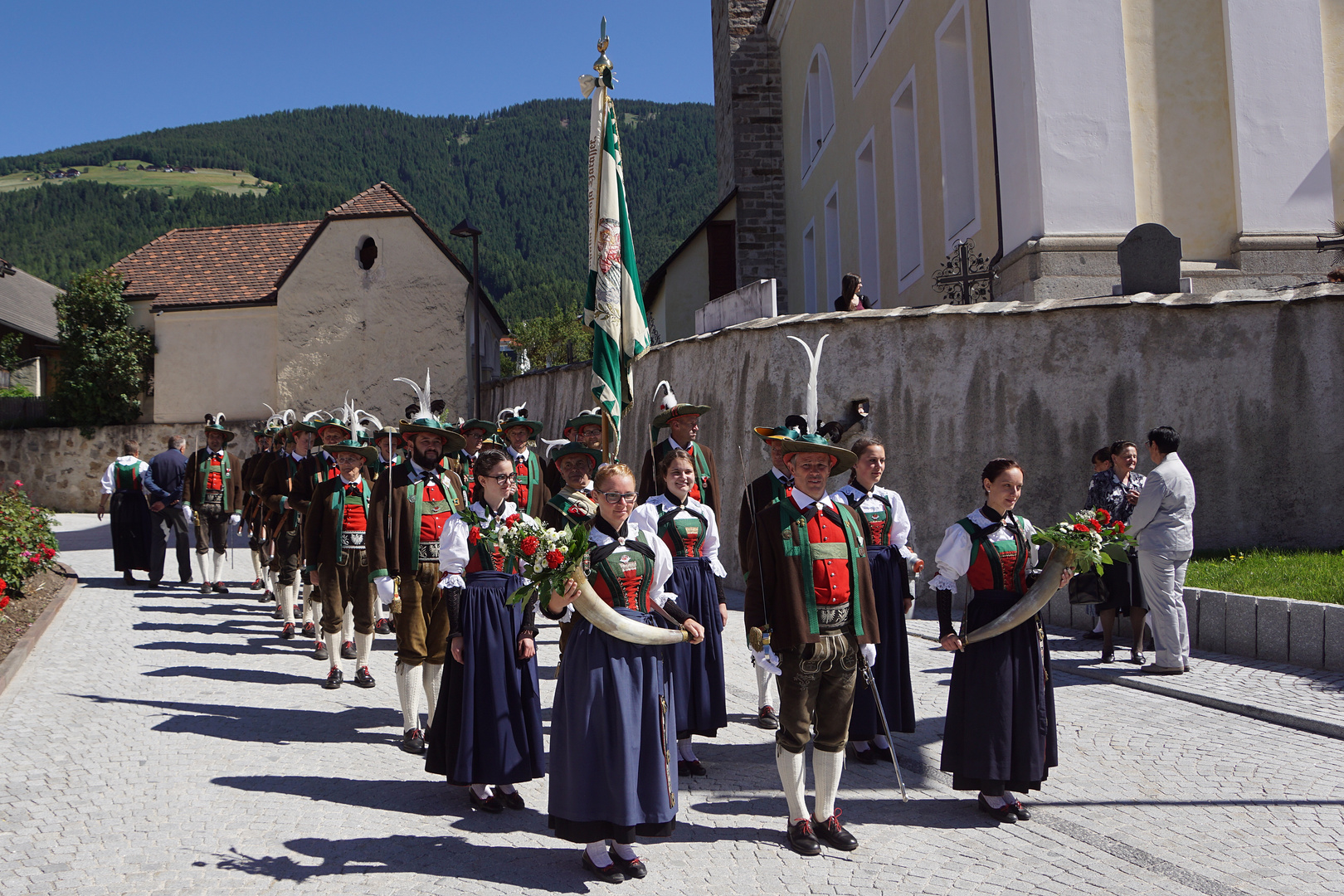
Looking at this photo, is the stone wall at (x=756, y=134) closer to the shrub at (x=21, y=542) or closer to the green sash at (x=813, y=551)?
the shrub at (x=21, y=542)

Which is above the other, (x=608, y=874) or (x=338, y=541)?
(x=338, y=541)

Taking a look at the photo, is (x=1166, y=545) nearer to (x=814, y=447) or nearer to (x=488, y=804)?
(x=814, y=447)

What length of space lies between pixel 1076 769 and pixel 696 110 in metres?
190

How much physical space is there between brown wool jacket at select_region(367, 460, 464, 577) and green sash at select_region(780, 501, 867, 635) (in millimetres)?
2776

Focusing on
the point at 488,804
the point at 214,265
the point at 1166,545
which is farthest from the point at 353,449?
the point at 214,265

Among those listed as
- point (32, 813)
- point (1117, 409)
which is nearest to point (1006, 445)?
point (1117, 409)

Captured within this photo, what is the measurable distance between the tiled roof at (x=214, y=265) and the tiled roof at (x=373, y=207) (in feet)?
5.92

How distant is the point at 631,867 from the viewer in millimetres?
4441

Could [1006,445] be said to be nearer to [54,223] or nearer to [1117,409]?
[1117,409]

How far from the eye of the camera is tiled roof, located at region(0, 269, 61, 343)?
43719mm

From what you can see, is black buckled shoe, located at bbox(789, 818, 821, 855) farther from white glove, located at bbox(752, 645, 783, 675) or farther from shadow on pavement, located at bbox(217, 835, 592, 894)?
shadow on pavement, located at bbox(217, 835, 592, 894)

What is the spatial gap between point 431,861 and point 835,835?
1806 mm

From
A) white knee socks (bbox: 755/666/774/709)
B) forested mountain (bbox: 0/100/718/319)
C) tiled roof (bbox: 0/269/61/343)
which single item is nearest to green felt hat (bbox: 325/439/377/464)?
white knee socks (bbox: 755/666/774/709)

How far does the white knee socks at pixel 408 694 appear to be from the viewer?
21.5 feet
